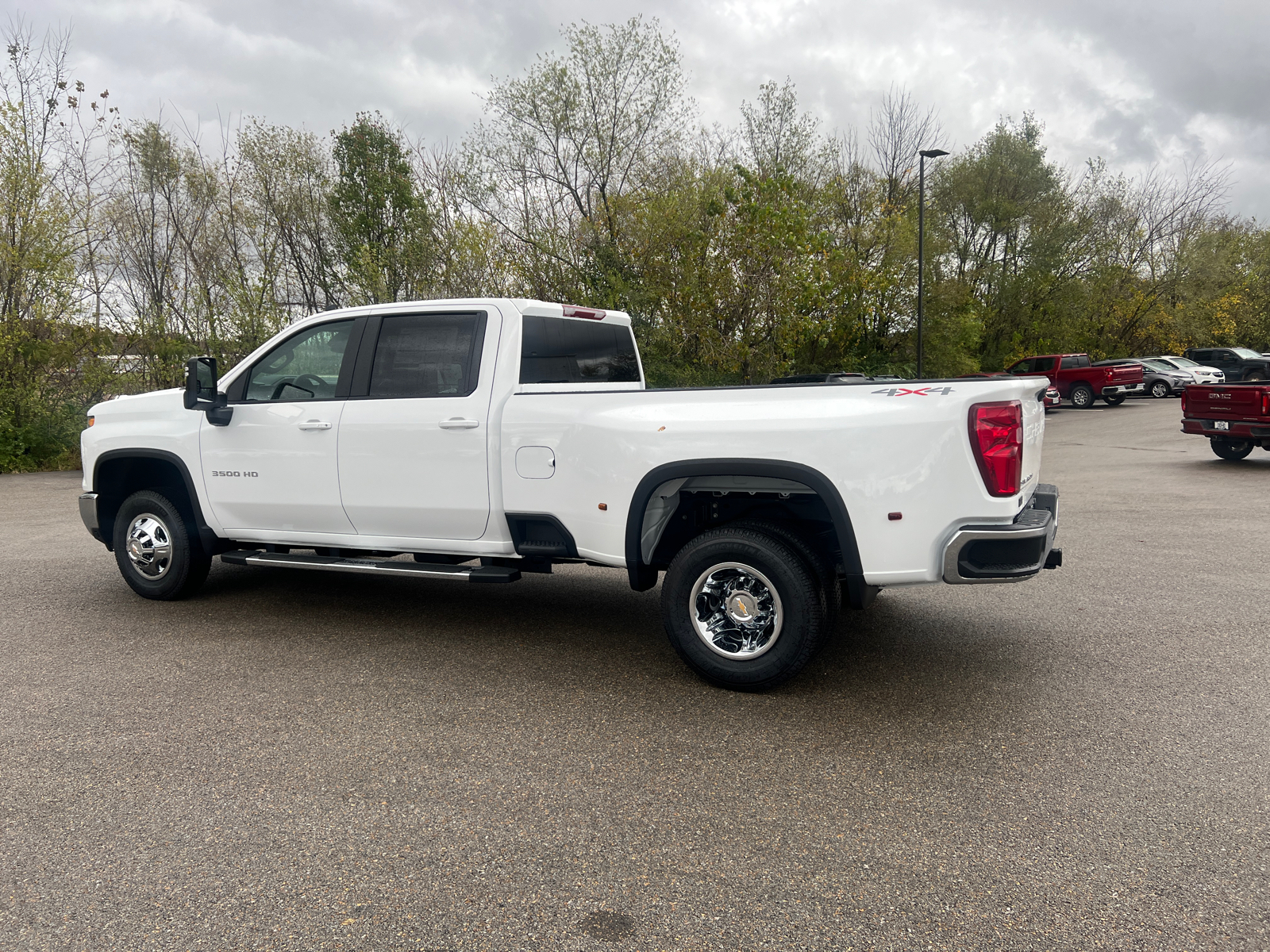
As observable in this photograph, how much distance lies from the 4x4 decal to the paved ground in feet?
5.04

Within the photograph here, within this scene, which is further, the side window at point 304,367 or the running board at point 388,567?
the side window at point 304,367

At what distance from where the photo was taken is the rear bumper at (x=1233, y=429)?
13.5 m

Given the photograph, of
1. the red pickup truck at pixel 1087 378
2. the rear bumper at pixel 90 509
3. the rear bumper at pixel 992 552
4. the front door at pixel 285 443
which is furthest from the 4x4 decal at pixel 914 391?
the red pickup truck at pixel 1087 378

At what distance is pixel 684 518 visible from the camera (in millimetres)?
4965

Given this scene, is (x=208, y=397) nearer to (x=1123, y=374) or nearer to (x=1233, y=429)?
(x=1233, y=429)

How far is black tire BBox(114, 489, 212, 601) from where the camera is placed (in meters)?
6.31

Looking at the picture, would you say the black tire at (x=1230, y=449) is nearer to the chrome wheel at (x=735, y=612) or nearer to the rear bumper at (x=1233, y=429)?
the rear bumper at (x=1233, y=429)

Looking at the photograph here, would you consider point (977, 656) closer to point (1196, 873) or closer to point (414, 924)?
point (1196, 873)

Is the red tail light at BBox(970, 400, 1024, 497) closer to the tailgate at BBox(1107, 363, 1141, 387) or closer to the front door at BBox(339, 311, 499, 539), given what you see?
the front door at BBox(339, 311, 499, 539)

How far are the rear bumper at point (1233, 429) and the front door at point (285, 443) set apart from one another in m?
13.7

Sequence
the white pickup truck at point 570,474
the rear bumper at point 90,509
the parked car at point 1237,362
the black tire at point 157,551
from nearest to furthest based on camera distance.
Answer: the white pickup truck at point 570,474, the black tire at point 157,551, the rear bumper at point 90,509, the parked car at point 1237,362

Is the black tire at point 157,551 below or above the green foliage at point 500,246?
below

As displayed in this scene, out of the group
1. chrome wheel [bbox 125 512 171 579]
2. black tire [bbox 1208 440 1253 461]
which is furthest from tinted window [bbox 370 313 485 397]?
black tire [bbox 1208 440 1253 461]

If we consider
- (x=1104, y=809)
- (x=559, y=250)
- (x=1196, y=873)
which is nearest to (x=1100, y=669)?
(x=1104, y=809)
